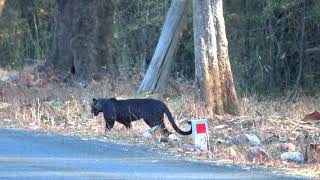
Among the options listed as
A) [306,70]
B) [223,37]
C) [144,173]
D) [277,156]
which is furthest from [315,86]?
[144,173]

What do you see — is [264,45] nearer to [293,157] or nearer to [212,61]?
[212,61]

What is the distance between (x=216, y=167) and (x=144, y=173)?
4.53 feet

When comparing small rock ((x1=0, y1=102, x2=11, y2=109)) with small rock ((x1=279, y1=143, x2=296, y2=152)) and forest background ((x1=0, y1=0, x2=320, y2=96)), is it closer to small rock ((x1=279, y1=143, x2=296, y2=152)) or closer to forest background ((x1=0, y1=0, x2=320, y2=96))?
forest background ((x1=0, y1=0, x2=320, y2=96))

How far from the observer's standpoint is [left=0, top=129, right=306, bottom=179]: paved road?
11.1m

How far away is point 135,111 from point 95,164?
4.46 metres

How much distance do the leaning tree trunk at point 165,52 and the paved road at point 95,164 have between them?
9283 millimetres

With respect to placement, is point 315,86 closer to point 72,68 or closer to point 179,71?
point 179,71

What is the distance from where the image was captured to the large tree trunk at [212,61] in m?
18.8

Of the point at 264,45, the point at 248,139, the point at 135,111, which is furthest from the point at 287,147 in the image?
the point at 264,45

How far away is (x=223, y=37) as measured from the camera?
1911cm

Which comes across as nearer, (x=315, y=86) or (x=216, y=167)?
(x=216, y=167)

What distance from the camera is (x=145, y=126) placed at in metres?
18.0

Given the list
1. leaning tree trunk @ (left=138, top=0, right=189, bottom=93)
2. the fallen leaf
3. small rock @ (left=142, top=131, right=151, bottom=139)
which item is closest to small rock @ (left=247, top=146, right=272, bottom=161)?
small rock @ (left=142, top=131, right=151, bottom=139)

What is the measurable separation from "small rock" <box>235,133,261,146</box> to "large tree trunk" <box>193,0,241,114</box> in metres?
3.73
